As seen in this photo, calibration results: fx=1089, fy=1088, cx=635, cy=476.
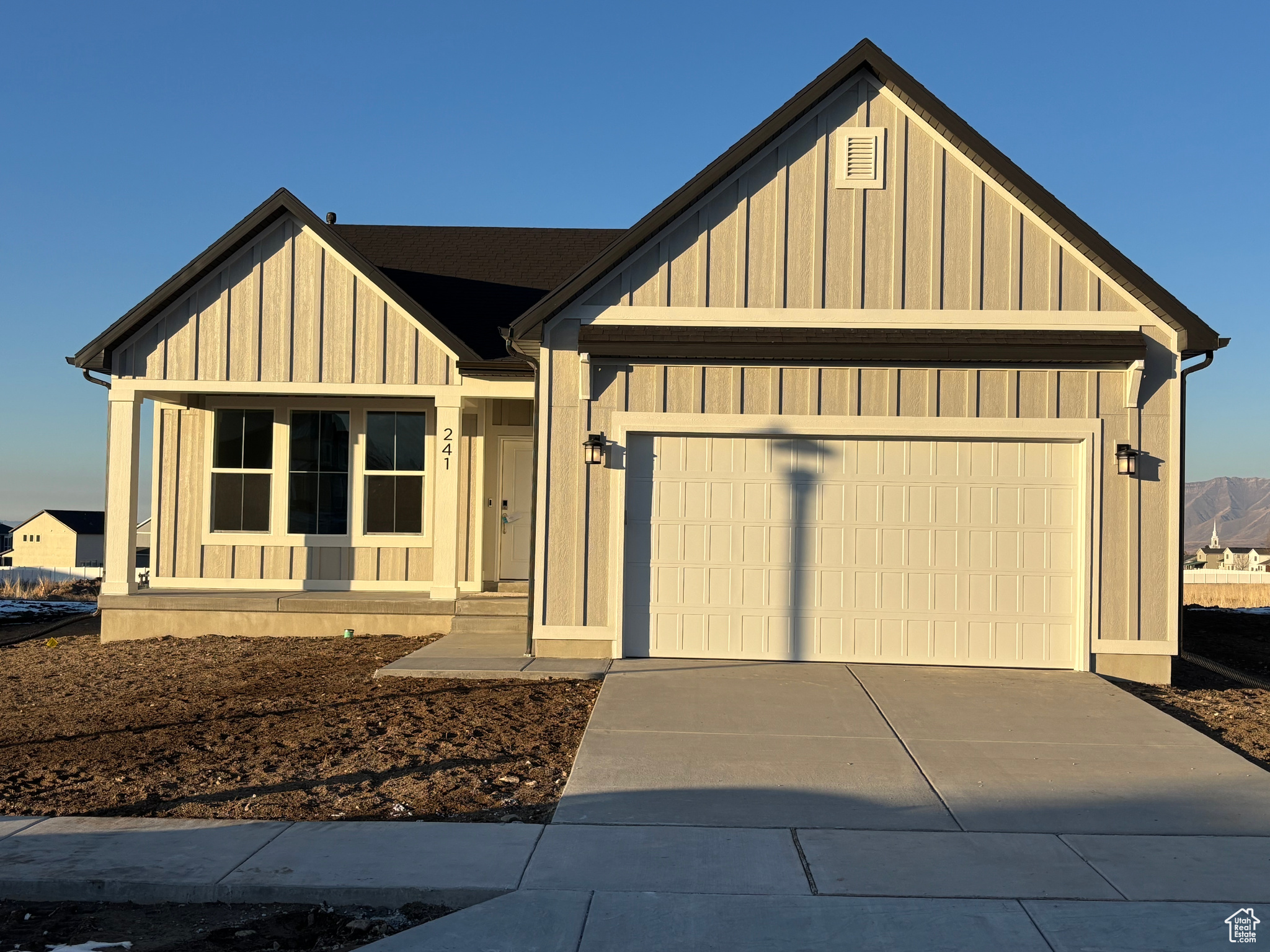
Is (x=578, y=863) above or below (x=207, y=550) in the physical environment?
below

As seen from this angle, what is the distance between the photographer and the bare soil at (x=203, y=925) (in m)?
4.36

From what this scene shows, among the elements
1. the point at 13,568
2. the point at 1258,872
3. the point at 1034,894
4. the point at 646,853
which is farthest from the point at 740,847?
the point at 13,568

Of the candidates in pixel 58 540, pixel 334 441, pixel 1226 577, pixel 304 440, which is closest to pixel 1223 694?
pixel 334 441

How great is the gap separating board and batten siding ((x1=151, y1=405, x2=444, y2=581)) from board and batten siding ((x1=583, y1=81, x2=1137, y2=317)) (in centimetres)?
470

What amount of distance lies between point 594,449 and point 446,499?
3157mm

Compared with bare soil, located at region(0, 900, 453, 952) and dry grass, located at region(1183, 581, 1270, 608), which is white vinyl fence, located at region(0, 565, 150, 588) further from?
dry grass, located at region(1183, 581, 1270, 608)

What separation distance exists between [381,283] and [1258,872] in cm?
1054

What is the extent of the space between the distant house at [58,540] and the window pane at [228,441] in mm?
47083

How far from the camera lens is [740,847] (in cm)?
538

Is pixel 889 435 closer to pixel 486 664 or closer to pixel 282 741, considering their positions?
pixel 486 664

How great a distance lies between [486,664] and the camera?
996 cm

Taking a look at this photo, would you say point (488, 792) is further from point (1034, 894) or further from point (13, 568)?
point (13, 568)

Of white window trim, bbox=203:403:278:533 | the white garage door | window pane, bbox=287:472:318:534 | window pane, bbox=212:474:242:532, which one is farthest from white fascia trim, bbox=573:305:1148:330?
window pane, bbox=212:474:242:532

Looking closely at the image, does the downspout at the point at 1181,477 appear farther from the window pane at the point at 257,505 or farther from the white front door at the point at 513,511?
the window pane at the point at 257,505
